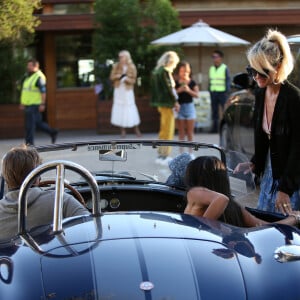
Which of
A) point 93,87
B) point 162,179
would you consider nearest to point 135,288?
point 162,179

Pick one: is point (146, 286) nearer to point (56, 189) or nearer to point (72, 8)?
point (56, 189)

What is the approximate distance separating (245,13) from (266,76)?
39.1ft

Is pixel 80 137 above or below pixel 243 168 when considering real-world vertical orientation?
below

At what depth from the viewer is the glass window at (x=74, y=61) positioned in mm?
15734

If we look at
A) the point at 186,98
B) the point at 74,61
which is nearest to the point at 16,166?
the point at 186,98

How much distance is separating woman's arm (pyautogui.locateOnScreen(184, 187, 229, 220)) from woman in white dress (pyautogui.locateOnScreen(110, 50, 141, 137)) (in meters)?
9.67

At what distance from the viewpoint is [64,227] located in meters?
3.04

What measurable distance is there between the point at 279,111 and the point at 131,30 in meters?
10.4

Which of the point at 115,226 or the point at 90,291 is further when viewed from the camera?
the point at 115,226

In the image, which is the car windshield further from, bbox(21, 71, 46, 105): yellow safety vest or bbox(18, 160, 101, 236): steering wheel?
bbox(21, 71, 46, 105): yellow safety vest

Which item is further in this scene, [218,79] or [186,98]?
[218,79]

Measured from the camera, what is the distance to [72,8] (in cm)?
1531

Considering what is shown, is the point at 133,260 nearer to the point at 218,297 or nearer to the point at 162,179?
the point at 218,297

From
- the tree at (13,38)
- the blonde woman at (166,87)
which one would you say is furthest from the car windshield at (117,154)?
the tree at (13,38)
